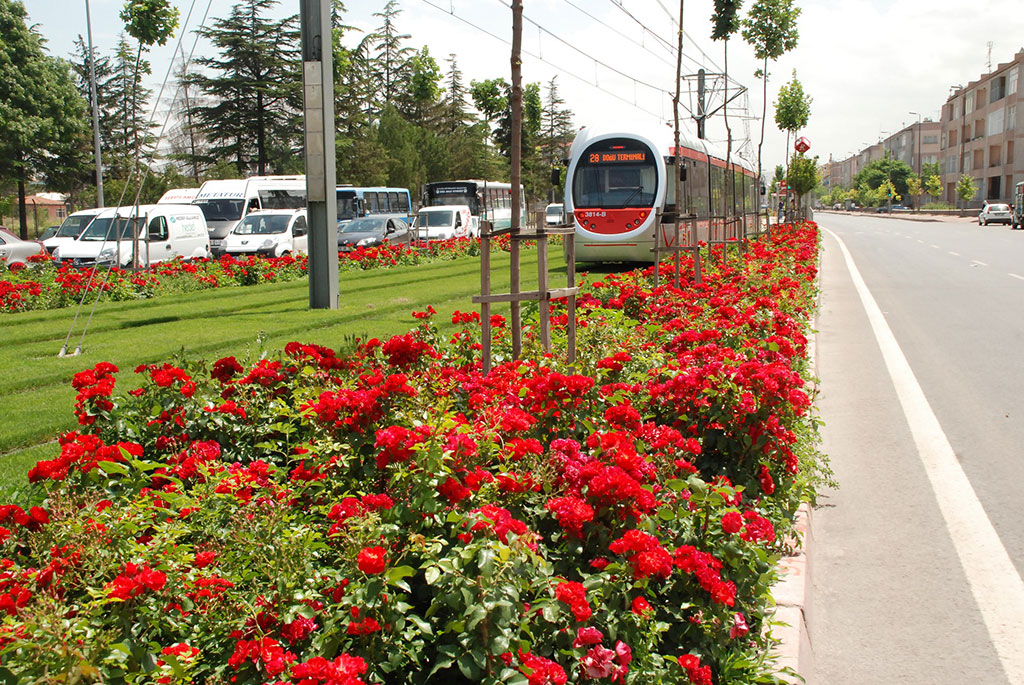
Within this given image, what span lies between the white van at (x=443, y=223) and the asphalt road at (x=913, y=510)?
23.0 m

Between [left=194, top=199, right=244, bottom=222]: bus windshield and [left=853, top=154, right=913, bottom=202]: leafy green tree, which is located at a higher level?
[left=853, top=154, right=913, bottom=202]: leafy green tree

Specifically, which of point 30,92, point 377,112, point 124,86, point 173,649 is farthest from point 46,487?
point 377,112

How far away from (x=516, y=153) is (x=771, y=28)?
26374 mm

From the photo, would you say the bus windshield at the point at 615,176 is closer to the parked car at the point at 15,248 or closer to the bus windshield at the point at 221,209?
the parked car at the point at 15,248

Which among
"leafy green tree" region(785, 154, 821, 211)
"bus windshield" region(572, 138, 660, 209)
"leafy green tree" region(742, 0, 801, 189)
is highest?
"leafy green tree" region(742, 0, 801, 189)

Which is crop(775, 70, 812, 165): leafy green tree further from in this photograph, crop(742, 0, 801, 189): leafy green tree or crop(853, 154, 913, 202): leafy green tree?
crop(853, 154, 913, 202): leafy green tree

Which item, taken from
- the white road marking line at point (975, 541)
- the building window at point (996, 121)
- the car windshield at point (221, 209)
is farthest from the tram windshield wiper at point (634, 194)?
the building window at point (996, 121)

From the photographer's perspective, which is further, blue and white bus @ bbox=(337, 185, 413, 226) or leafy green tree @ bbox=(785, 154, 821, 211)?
leafy green tree @ bbox=(785, 154, 821, 211)

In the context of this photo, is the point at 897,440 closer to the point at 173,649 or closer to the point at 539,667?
the point at 539,667

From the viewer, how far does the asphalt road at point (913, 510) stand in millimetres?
3861

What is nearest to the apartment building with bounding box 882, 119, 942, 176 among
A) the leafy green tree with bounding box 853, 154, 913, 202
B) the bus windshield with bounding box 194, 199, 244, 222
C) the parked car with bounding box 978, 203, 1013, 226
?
the leafy green tree with bounding box 853, 154, 913, 202

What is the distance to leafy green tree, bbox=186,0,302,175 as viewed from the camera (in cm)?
5250

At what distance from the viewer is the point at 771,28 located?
29.6 metres

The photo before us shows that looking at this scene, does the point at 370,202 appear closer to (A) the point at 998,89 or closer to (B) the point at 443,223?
(B) the point at 443,223
